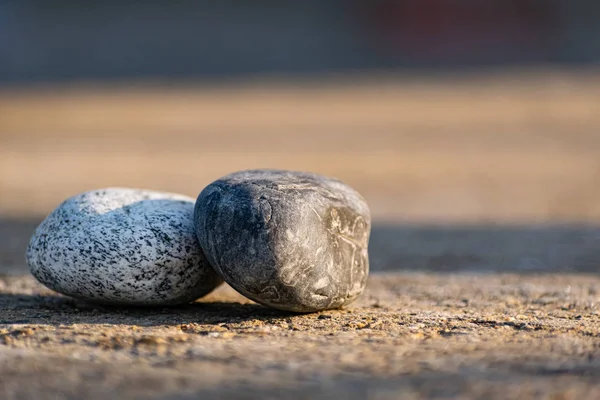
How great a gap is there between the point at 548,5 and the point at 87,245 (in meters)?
19.0

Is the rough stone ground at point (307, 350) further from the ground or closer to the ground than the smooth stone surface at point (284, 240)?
closer to the ground

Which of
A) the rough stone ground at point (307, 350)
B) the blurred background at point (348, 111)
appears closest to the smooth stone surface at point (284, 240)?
the rough stone ground at point (307, 350)

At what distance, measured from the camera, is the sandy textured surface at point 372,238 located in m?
2.92

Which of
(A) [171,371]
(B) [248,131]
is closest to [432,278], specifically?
(A) [171,371]

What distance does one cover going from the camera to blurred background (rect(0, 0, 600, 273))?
7.11 m

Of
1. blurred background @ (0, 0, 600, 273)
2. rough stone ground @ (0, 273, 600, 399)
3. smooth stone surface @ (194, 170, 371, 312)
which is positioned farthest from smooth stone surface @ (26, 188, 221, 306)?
blurred background @ (0, 0, 600, 273)

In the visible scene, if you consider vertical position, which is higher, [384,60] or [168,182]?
[384,60]

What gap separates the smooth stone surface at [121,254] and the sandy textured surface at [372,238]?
0.13 metres

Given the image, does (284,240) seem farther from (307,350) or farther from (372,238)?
(372,238)

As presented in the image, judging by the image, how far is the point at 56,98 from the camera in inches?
635

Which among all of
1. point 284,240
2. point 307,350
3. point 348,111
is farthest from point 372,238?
point 348,111

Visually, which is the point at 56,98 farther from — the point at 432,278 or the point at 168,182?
the point at 432,278

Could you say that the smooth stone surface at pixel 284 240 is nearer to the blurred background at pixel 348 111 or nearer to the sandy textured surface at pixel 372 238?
the sandy textured surface at pixel 372 238

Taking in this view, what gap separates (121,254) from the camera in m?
3.97
